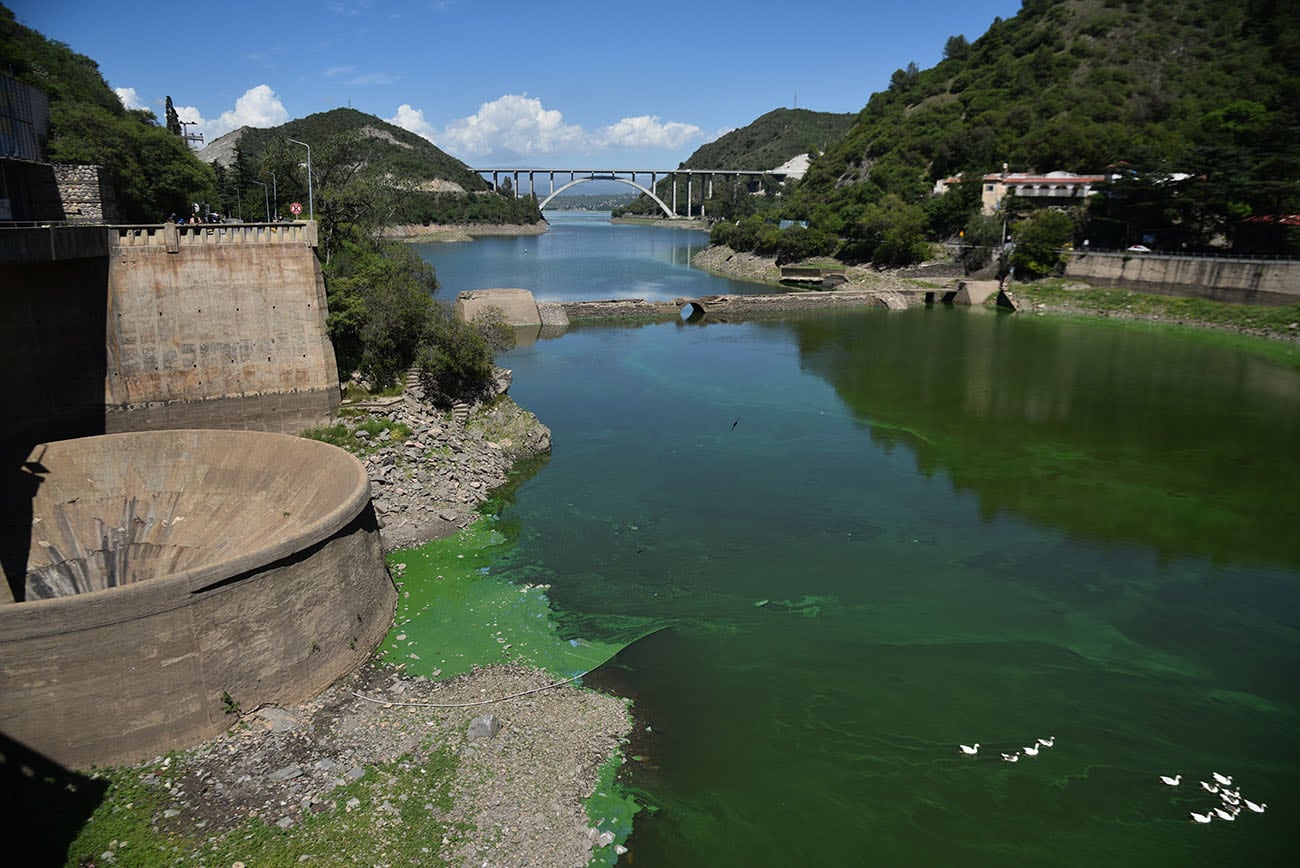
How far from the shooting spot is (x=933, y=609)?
18.8 metres

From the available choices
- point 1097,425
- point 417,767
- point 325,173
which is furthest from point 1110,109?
point 417,767

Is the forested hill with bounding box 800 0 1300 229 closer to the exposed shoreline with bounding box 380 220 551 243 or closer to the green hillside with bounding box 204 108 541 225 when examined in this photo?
the green hillside with bounding box 204 108 541 225

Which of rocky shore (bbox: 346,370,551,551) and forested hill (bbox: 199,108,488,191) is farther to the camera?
forested hill (bbox: 199,108,488,191)

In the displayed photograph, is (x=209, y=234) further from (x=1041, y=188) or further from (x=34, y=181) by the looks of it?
(x=1041, y=188)

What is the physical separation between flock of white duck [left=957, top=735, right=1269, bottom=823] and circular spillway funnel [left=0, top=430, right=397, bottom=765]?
11.6 meters

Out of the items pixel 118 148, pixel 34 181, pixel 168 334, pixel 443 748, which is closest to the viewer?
pixel 443 748

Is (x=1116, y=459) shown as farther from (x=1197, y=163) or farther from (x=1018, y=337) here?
(x=1197, y=163)

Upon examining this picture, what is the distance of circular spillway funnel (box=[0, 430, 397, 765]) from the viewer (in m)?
11.4

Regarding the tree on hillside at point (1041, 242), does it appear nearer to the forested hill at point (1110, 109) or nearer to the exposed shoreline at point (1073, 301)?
the exposed shoreline at point (1073, 301)

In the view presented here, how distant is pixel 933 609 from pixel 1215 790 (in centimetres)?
637

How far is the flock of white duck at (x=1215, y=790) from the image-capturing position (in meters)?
12.8

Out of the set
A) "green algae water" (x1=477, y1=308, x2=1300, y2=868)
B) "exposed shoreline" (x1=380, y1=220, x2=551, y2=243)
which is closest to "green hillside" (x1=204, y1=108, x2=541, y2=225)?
"exposed shoreline" (x1=380, y1=220, x2=551, y2=243)

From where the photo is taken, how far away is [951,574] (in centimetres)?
2052

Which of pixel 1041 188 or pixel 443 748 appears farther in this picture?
pixel 1041 188
